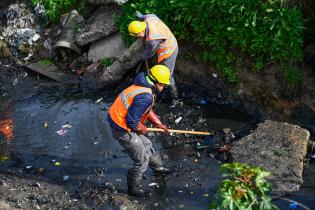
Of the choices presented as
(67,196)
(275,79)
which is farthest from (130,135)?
(275,79)

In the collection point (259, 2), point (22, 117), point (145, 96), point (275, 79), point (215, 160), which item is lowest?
point (22, 117)

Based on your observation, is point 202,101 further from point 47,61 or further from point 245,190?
point 245,190

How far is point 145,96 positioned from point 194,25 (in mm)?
3159

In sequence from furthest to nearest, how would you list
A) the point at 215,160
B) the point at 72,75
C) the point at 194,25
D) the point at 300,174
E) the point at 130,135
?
the point at 72,75
the point at 194,25
the point at 215,160
the point at 300,174
the point at 130,135

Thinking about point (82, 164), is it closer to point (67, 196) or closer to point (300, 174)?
point (67, 196)

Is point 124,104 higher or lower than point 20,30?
higher

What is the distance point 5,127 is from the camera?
820 centimetres

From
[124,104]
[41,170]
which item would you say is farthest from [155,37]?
[41,170]

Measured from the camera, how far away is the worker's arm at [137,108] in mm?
5449

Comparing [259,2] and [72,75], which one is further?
[72,75]

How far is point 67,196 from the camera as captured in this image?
630 centimetres

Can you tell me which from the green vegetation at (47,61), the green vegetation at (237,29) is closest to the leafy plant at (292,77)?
the green vegetation at (237,29)

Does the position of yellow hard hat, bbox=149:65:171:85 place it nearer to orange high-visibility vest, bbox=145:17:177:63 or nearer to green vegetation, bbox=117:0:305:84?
orange high-visibility vest, bbox=145:17:177:63

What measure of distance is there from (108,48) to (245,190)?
20.7 ft
